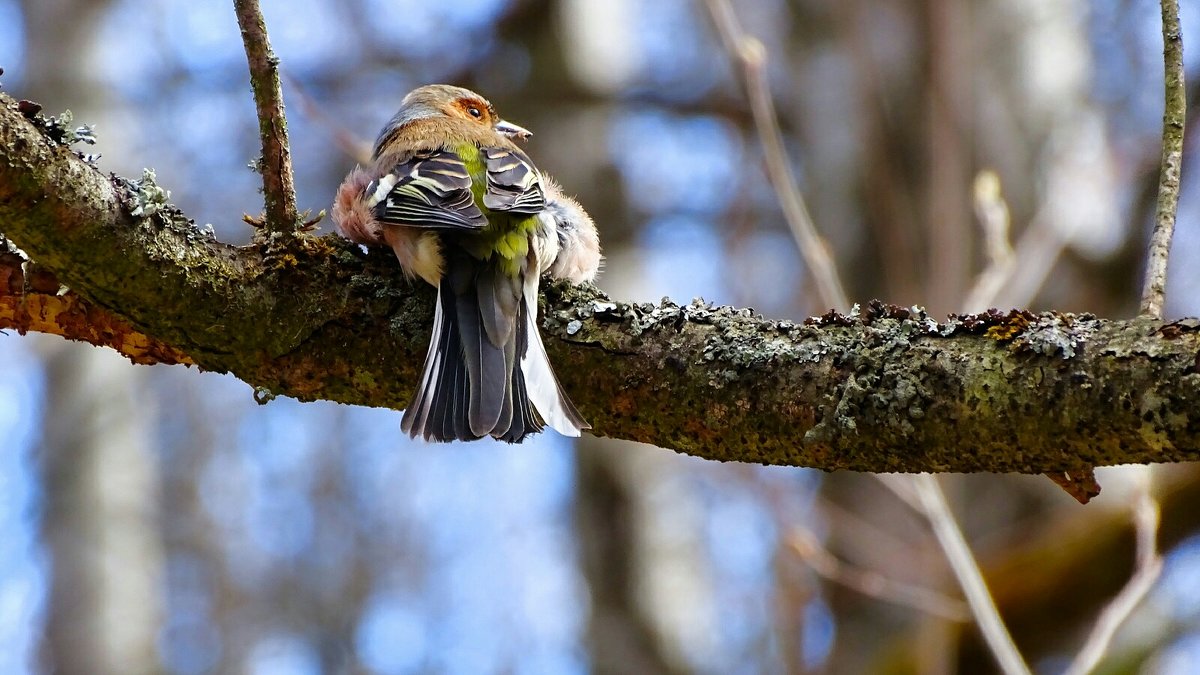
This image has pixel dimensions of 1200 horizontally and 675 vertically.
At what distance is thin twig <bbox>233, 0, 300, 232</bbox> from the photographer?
2.49 meters

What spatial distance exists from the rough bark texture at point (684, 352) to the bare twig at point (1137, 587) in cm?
156

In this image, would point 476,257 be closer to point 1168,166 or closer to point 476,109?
point 1168,166

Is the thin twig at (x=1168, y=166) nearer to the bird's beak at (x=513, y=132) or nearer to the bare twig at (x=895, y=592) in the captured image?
the bare twig at (x=895, y=592)

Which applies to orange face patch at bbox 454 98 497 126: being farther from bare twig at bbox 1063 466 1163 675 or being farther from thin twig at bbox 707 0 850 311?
bare twig at bbox 1063 466 1163 675

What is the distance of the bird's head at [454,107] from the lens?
4957mm

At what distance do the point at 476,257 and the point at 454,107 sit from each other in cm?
193

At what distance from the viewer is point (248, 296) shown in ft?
8.54

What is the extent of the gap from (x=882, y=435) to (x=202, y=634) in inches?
461

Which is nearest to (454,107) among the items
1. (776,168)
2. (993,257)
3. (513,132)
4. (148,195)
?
(513,132)

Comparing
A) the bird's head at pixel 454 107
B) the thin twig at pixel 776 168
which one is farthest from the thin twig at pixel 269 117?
the bird's head at pixel 454 107

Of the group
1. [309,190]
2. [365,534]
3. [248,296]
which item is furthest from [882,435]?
[365,534]

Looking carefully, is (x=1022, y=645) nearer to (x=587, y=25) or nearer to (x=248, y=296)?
(x=248, y=296)

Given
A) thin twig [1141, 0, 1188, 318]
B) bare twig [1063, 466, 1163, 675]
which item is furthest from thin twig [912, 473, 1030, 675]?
thin twig [1141, 0, 1188, 318]

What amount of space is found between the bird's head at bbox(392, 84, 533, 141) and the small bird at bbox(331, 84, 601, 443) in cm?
80
